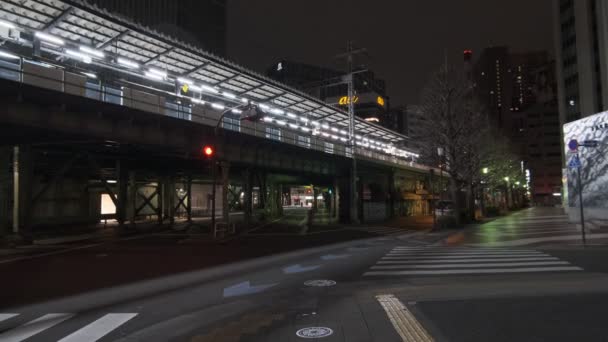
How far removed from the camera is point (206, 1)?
469ft

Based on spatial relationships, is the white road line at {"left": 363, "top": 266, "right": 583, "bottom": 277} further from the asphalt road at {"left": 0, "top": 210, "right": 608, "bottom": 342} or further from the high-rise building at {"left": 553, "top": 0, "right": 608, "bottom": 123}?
the high-rise building at {"left": 553, "top": 0, "right": 608, "bottom": 123}

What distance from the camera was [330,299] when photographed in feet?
27.2

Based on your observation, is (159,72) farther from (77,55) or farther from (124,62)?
(77,55)

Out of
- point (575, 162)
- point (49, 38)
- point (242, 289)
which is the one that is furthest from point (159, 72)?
point (575, 162)

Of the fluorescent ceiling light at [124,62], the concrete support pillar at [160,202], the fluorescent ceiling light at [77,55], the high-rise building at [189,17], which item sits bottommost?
the concrete support pillar at [160,202]

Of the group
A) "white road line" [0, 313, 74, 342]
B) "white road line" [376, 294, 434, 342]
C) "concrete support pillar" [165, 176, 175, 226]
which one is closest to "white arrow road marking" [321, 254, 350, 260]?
"white road line" [376, 294, 434, 342]

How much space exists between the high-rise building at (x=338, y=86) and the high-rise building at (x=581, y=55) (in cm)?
5382

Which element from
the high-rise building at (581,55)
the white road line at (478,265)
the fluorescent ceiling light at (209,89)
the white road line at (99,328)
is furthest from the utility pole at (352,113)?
the high-rise building at (581,55)

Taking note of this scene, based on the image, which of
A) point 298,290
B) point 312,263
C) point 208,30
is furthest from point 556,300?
point 208,30

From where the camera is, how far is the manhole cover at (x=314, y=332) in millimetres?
6006

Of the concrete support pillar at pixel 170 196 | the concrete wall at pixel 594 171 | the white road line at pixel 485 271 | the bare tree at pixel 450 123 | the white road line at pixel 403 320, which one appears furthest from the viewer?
the concrete support pillar at pixel 170 196

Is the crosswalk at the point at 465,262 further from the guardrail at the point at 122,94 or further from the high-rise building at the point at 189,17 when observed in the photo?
the high-rise building at the point at 189,17

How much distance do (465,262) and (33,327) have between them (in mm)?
12255

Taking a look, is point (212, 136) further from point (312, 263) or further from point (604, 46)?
point (604, 46)
